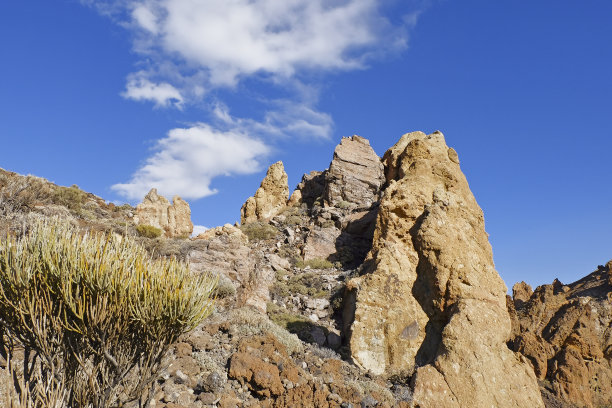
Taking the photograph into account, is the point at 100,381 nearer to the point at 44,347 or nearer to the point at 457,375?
the point at 44,347

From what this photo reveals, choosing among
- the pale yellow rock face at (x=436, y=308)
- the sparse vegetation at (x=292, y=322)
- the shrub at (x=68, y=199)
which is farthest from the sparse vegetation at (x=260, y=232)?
the pale yellow rock face at (x=436, y=308)

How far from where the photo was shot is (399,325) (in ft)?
38.5

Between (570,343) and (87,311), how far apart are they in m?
13.7

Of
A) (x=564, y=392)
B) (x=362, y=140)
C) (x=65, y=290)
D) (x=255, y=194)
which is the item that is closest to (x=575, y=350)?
(x=564, y=392)

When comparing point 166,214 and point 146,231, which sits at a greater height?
point 166,214

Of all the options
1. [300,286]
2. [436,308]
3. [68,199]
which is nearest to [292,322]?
[300,286]

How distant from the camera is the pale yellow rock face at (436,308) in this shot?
941cm

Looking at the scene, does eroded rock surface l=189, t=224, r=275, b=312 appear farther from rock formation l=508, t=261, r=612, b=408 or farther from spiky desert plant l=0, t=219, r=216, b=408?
rock formation l=508, t=261, r=612, b=408

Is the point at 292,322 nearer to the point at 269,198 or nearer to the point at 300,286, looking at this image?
the point at 300,286

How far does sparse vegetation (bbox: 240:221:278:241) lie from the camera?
25.8 m

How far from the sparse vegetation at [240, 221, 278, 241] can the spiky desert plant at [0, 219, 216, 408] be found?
19193 mm

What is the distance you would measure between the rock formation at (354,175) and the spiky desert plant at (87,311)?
2206 cm

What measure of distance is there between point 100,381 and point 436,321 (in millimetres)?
8629

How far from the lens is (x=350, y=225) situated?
2498 centimetres
